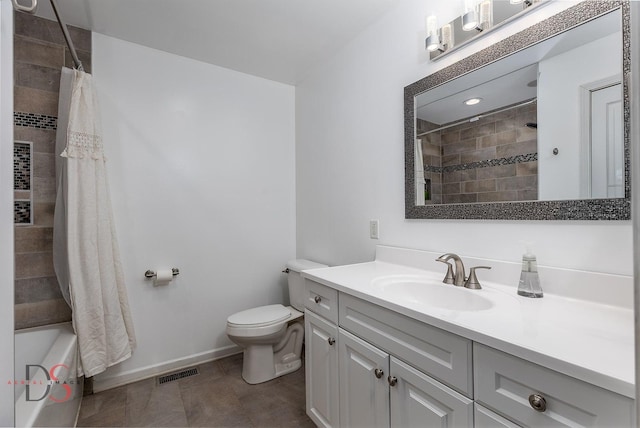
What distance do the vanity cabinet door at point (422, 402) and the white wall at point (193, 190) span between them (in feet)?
5.62

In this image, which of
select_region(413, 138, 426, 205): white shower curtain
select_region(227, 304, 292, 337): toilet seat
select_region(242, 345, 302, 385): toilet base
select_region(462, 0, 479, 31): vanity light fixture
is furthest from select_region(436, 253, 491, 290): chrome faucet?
select_region(242, 345, 302, 385): toilet base

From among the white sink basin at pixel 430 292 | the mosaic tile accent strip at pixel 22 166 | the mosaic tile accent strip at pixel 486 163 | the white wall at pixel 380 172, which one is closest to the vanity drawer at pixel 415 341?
the white sink basin at pixel 430 292

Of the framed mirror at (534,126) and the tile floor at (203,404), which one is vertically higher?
the framed mirror at (534,126)

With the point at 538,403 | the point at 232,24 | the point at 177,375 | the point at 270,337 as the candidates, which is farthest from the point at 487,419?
the point at 232,24

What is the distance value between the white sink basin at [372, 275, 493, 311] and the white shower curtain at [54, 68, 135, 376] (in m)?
1.60

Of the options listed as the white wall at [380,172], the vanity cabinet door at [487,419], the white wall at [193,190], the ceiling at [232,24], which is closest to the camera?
the vanity cabinet door at [487,419]

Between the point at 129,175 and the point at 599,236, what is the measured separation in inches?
99.2

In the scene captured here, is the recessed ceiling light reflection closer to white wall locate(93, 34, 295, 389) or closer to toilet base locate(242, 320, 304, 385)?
white wall locate(93, 34, 295, 389)

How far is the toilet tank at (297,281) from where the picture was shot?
7.39 feet

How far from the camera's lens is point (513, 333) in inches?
29.3

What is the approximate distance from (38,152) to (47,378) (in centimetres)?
131

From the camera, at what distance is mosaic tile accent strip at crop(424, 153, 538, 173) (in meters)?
1.17

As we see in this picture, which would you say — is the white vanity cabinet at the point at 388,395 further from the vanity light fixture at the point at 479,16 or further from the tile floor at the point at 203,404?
the vanity light fixture at the point at 479,16

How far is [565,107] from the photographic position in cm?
107
